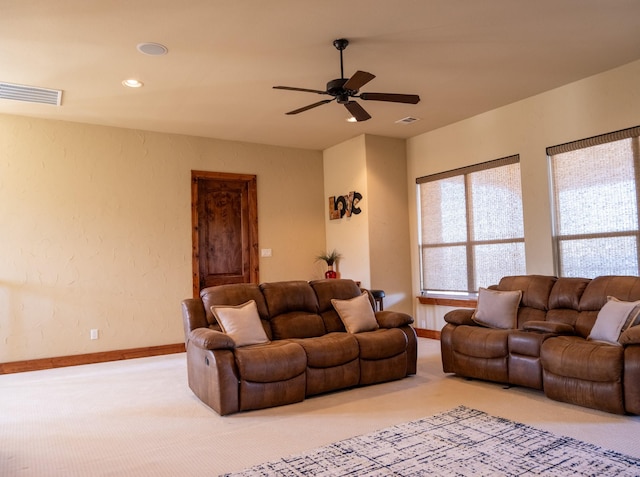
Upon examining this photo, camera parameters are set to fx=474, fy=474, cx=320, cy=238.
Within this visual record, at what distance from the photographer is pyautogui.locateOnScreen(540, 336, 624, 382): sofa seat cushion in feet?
10.4

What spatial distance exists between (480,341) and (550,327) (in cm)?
57

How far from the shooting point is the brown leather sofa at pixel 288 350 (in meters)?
3.47

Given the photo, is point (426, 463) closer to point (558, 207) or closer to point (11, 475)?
point (11, 475)

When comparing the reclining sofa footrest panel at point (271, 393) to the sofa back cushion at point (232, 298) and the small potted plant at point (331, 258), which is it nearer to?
the sofa back cushion at point (232, 298)

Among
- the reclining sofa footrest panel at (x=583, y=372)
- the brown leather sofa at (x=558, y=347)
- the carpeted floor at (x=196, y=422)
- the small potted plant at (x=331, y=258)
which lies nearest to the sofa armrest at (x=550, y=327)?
the brown leather sofa at (x=558, y=347)

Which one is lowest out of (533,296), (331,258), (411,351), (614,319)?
(411,351)

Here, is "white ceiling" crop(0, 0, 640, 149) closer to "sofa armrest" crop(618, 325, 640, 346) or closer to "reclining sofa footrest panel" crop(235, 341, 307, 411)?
"sofa armrest" crop(618, 325, 640, 346)

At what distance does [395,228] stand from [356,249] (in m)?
0.64

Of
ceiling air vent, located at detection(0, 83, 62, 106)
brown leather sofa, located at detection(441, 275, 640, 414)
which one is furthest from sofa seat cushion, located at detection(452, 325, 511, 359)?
ceiling air vent, located at detection(0, 83, 62, 106)

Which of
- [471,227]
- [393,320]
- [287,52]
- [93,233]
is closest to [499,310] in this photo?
[393,320]

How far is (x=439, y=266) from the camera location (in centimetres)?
654

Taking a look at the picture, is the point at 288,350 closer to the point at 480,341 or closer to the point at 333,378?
the point at 333,378

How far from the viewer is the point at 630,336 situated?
3.15 meters

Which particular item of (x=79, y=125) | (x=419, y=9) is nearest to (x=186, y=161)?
(x=79, y=125)
